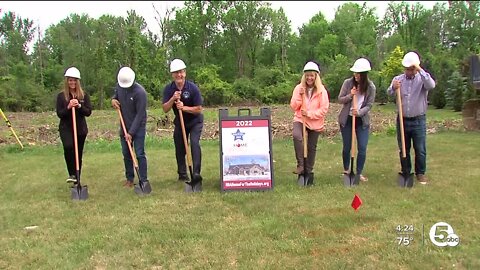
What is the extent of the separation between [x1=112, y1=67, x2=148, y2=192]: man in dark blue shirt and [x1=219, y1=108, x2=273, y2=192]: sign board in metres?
1.18

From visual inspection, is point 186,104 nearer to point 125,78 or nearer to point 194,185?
point 125,78

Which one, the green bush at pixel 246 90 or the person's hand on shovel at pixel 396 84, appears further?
the green bush at pixel 246 90

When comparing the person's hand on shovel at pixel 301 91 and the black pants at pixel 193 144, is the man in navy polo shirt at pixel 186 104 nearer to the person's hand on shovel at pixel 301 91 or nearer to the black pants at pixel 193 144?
the black pants at pixel 193 144

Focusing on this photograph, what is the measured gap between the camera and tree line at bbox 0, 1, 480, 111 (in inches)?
1710

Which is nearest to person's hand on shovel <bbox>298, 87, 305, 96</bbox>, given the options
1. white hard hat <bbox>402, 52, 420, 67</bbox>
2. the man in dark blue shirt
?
white hard hat <bbox>402, 52, 420, 67</bbox>

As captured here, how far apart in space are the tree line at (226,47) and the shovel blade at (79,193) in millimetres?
31433

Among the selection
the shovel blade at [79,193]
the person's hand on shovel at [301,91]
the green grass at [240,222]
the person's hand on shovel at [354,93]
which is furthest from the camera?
the person's hand on shovel at [301,91]

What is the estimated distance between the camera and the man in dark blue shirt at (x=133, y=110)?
7.45m

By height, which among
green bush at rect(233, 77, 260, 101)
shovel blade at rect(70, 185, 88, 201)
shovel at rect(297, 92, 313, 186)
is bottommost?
shovel blade at rect(70, 185, 88, 201)

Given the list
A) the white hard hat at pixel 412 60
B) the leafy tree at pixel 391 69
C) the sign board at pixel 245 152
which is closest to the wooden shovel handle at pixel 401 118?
the white hard hat at pixel 412 60

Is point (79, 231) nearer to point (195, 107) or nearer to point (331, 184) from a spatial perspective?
point (195, 107)

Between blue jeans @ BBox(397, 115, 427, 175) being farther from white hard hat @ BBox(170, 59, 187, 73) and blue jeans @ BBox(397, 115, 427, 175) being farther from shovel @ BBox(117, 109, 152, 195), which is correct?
shovel @ BBox(117, 109, 152, 195)

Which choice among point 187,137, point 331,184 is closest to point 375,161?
point 331,184

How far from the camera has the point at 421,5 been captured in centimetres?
5844
